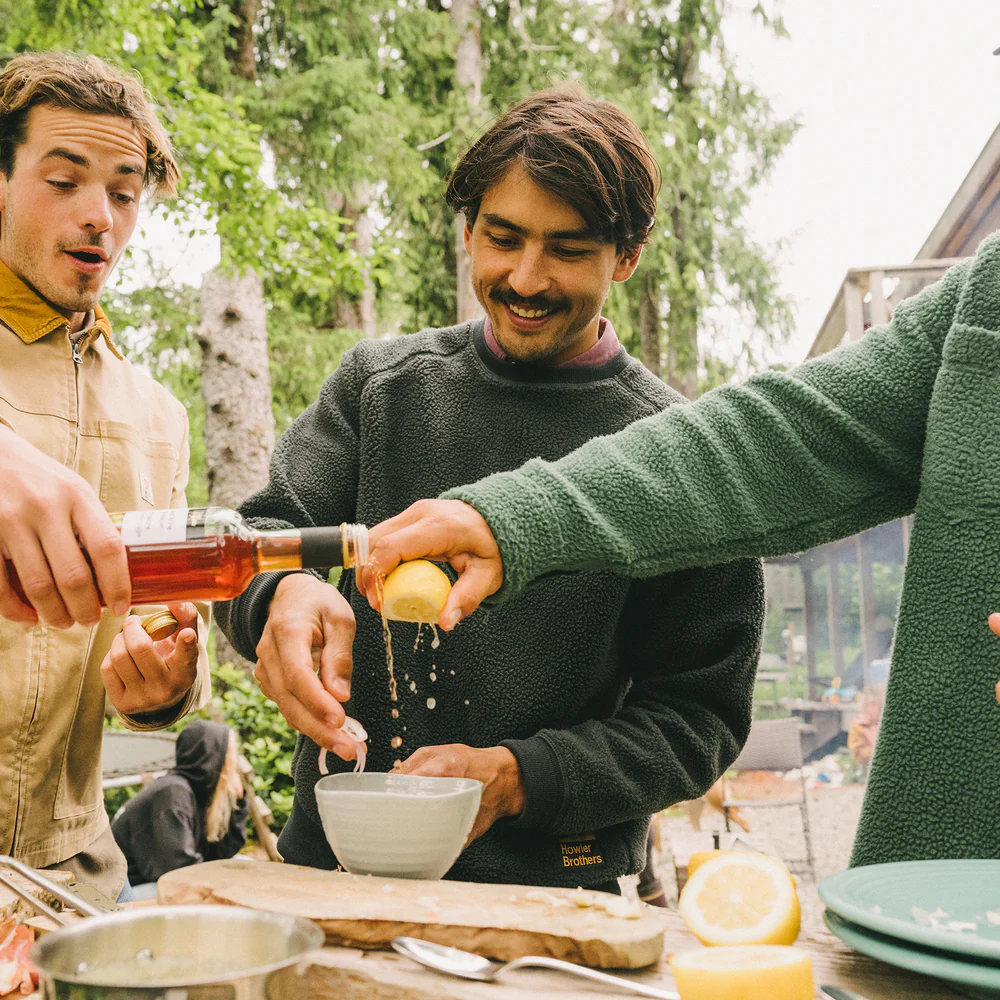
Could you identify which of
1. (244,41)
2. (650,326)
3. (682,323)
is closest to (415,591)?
(244,41)

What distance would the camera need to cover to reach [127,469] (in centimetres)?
225

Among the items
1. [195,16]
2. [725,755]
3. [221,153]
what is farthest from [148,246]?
[725,755]

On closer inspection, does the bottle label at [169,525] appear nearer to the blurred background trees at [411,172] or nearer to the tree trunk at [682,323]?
the blurred background trees at [411,172]

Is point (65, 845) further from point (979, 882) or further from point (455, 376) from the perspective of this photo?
point (979, 882)

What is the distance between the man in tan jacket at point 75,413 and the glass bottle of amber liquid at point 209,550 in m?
0.57

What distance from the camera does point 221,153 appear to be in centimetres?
618

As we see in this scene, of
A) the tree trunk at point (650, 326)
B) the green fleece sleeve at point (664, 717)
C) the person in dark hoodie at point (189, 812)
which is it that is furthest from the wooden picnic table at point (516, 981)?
the tree trunk at point (650, 326)

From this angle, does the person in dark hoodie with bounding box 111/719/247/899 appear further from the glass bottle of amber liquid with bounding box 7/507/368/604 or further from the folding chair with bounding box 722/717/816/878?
the folding chair with bounding box 722/717/816/878

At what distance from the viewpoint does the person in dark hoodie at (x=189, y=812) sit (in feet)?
14.9

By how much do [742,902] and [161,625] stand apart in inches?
49.5

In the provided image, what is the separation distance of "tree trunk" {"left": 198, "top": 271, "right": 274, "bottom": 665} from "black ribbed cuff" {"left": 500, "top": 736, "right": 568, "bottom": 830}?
6.47 metres

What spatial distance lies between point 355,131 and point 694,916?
8.47 meters

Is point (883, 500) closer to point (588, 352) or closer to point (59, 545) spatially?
point (588, 352)

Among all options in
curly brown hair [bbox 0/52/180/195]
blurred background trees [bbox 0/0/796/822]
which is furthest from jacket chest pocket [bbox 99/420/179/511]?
blurred background trees [bbox 0/0/796/822]
